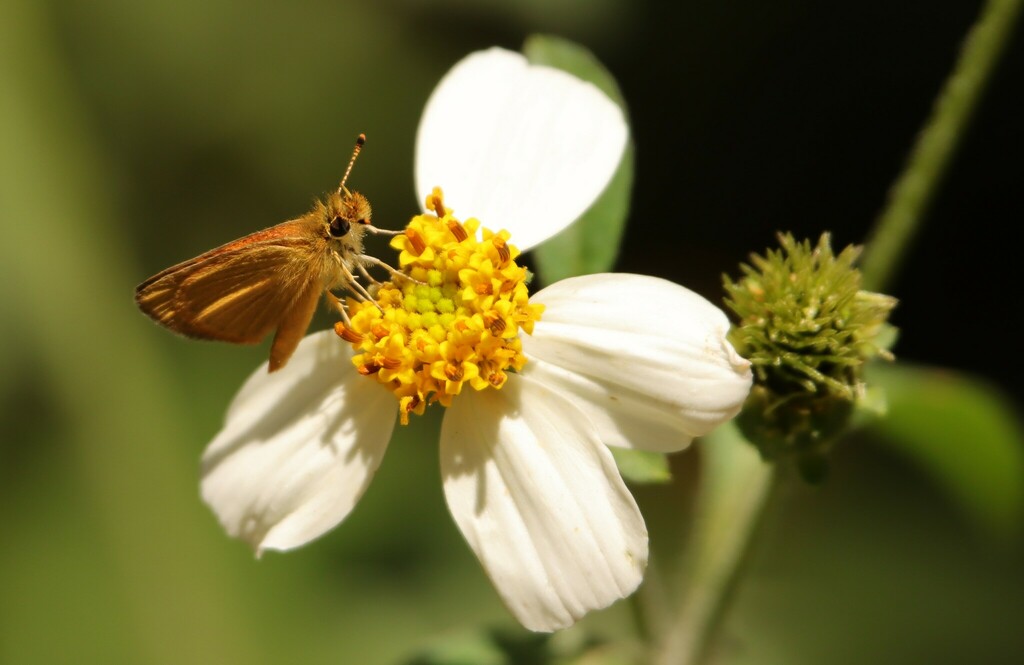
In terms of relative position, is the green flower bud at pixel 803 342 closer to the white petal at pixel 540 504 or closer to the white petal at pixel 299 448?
the white petal at pixel 540 504

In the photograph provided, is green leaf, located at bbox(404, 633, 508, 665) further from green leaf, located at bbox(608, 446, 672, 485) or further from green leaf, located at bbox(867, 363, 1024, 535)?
green leaf, located at bbox(867, 363, 1024, 535)

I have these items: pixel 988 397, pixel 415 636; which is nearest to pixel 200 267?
pixel 988 397

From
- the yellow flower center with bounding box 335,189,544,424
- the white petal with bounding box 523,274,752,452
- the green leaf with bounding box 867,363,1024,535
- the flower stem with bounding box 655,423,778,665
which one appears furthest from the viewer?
the green leaf with bounding box 867,363,1024,535

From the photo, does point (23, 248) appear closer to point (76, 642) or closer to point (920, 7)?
point (76, 642)

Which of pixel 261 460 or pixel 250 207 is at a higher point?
pixel 261 460

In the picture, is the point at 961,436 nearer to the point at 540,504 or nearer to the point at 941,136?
the point at 941,136

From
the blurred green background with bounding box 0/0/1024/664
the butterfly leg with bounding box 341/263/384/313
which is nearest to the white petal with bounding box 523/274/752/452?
the butterfly leg with bounding box 341/263/384/313
